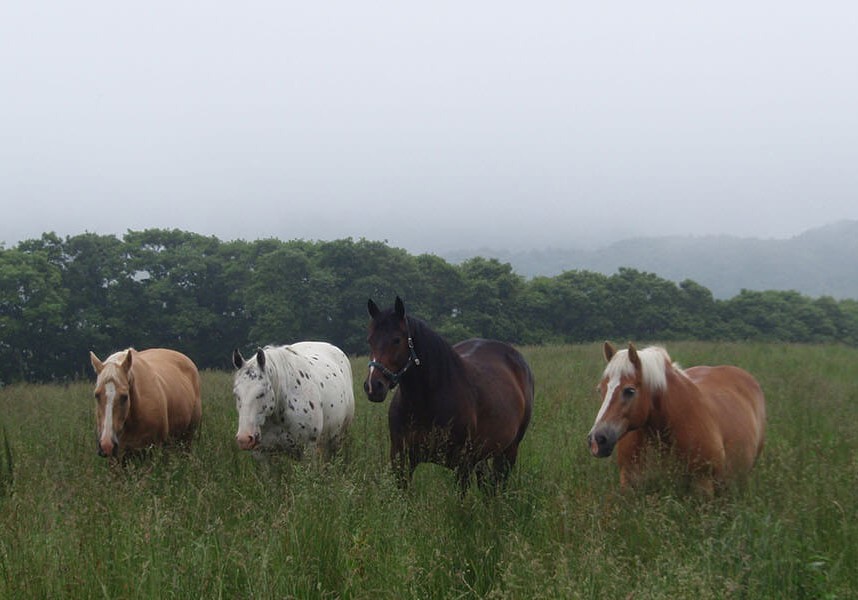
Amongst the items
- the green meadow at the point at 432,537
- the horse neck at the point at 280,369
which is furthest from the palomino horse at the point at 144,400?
the horse neck at the point at 280,369

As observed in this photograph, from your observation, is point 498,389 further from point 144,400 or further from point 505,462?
point 144,400

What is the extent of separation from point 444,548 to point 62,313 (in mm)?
39697

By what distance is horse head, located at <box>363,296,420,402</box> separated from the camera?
5021mm

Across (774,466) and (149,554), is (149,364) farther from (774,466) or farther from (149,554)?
(774,466)

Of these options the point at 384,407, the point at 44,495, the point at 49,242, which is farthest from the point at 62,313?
the point at 44,495

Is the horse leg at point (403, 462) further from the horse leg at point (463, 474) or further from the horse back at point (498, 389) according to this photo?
the horse back at point (498, 389)

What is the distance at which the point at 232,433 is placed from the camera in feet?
24.6

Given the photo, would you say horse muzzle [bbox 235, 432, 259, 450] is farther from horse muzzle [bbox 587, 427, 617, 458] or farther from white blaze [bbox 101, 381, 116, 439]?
horse muzzle [bbox 587, 427, 617, 458]

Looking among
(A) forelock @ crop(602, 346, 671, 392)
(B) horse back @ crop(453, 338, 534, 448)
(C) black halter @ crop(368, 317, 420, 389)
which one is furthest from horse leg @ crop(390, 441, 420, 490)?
(A) forelock @ crop(602, 346, 671, 392)

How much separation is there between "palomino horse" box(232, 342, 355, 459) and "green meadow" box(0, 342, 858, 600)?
0.35 meters

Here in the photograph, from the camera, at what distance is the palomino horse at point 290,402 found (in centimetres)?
546

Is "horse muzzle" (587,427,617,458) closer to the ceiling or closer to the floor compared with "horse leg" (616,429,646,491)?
closer to the ceiling

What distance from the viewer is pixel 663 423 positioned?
4676 millimetres

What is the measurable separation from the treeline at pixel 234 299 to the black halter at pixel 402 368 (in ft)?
108
